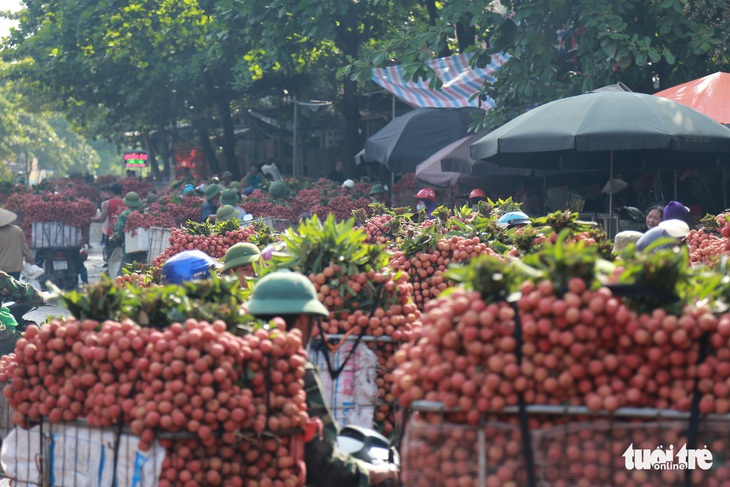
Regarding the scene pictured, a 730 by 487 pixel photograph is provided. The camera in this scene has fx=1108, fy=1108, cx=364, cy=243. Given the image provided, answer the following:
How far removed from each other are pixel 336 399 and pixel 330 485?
1066 mm

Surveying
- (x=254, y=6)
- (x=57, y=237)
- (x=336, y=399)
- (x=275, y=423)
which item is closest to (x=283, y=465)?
(x=275, y=423)

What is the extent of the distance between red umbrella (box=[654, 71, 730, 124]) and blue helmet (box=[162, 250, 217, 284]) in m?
7.85

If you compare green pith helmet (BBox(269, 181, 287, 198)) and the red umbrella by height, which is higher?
the red umbrella

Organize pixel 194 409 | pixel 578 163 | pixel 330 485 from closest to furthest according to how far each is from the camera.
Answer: pixel 194 409 < pixel 330 485 < pixel 578 163

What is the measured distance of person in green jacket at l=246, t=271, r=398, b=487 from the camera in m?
4.70

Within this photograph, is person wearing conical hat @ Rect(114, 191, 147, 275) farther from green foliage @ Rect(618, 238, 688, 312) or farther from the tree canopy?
A: green foliage @ Rect(618, 238, 688, 312)

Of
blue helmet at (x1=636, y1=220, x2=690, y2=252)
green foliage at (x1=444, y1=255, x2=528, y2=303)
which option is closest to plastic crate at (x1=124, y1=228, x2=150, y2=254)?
blue helmet at (x1=636, y1=220, x2=690, y2=252)

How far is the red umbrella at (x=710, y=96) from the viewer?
13102 mm

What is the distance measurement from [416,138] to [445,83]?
1.18 metres

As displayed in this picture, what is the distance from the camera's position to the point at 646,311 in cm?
390

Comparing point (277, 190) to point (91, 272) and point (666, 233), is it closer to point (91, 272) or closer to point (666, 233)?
point (91, 272)

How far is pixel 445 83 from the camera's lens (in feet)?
66.0

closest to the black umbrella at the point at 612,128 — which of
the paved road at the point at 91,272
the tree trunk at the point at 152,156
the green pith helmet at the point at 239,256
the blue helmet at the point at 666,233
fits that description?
the blue helmet at the point at 666,233

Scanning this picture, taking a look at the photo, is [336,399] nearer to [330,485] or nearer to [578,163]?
[330,485]
